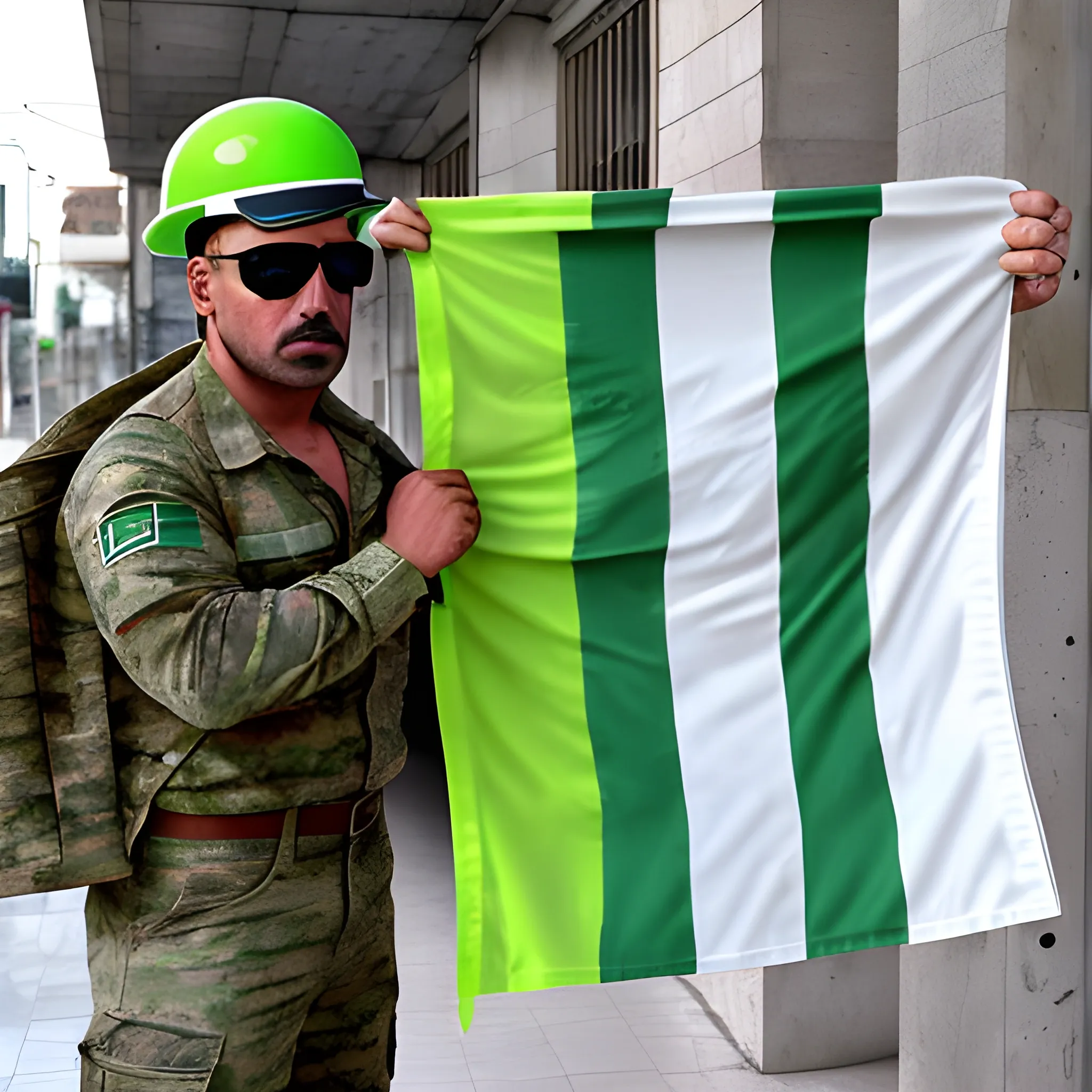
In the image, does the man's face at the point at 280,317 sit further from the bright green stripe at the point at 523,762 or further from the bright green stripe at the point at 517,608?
the bright green stripe at the point at 523,762

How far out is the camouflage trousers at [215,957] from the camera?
5.72ft

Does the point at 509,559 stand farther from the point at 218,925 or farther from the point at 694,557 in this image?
the point at 218,925

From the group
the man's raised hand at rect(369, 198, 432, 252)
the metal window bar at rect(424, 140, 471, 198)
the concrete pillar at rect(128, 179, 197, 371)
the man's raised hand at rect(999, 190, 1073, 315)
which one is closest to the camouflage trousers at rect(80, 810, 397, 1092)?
the man's raised hand at rect(369, 198, 432, 252)

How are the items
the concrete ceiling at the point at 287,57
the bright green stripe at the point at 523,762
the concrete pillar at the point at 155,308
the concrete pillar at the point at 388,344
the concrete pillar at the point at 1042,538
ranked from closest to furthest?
the bright green stripe at the point at 523,762
the concrete pillar at the point at 1042,538
the concrete ceiling at the point at 287,57
the concrete pillar at the point at 388,344
the concrete pillar at the point at 155,308

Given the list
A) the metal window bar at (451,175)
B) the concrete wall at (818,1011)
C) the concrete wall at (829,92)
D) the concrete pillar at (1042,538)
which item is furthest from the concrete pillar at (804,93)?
the metal window bar at (451,175)

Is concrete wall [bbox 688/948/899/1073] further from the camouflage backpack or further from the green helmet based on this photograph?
the green helmet

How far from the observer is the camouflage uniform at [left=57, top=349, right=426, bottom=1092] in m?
1.66

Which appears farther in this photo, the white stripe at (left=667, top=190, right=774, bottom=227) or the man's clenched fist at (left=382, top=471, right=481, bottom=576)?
the white stripe at (left=667, top=190, right=774, bottom=227)

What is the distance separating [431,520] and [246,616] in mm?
272

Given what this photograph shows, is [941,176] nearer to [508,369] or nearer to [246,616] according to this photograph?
[508,369]

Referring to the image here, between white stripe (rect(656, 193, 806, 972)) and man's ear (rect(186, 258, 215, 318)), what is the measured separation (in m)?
0.67

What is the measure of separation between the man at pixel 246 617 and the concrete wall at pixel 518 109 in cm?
464

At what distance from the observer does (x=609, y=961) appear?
2020mm

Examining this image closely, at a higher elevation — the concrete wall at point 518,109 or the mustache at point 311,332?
the concrete wall at point 518,109
